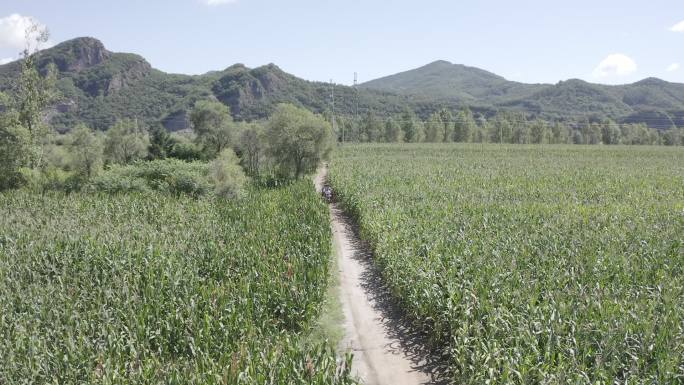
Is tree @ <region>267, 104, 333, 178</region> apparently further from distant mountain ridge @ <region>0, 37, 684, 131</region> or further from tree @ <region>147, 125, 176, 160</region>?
distant mountain ridge @ <region>0, 37, 684, 131</region>

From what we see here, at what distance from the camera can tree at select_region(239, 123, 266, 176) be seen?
136 ft

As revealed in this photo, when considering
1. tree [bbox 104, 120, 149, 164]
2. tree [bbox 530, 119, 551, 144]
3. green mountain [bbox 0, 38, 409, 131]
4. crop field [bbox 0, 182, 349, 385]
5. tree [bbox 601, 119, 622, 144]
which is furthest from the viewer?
green mountain [bbox 0, 38, 409, 131]

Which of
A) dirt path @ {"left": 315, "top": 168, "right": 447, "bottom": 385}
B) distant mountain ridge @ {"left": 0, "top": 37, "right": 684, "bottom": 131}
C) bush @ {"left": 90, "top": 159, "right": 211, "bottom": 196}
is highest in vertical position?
distant mountain ridge @ {"left": 0, "top": 37, "right": 684, "bottom": 131}

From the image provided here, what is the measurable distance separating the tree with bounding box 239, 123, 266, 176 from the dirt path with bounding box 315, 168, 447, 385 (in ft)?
89.3

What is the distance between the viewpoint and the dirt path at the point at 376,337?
9109mm

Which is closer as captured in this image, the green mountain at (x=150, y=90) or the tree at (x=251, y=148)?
the tree at (x=251, y=148)

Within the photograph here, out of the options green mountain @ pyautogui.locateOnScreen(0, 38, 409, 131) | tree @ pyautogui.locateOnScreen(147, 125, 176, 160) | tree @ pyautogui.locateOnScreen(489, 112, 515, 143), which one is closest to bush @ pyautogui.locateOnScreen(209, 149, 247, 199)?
tree @ pyautogui.locateOnScreen(147, 125, 176, 160)

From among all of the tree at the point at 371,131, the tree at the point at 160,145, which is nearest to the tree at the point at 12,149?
the tree at the point at 160,145

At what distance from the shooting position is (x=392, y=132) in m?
102

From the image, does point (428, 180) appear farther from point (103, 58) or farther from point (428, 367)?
point (103, 58)

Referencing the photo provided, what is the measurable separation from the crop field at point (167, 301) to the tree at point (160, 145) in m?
30.0

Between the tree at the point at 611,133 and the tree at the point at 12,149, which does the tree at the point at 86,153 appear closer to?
the tree at the point at 12,149

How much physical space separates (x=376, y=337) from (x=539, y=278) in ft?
16.2

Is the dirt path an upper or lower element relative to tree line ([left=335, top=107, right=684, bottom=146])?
lower
